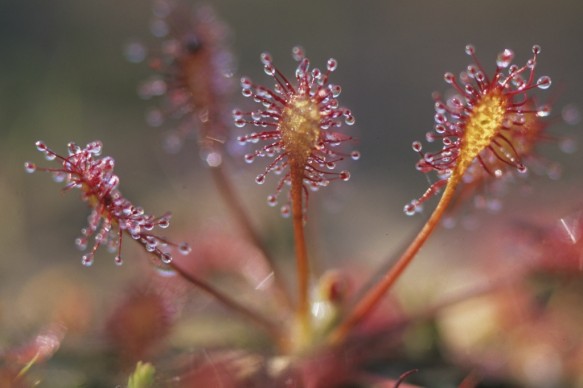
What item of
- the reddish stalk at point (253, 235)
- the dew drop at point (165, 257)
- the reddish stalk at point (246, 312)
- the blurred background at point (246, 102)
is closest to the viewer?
the dew drop at point (165, 257)

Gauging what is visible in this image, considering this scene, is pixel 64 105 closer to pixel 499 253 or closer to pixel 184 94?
pixel 184 94

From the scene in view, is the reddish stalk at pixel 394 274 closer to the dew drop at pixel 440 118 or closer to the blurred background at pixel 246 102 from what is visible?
the dew drop at pixel 440 118

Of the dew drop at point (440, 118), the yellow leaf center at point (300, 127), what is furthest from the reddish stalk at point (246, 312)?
the dew drop at point (440, 118)

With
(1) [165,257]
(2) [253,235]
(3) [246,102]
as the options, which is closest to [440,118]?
(1) [165,257]

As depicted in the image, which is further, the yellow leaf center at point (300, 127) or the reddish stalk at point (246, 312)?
the reddish stalk at point (246, 312)

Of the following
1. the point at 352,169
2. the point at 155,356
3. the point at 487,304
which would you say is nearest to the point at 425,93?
the point at 352,169

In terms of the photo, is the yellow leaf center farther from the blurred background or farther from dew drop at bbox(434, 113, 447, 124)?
the blurred background

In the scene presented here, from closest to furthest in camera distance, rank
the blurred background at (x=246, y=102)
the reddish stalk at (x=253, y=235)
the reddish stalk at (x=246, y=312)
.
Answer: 1. the reddish stalk at (x=246, y=312)
2. the reddish stalk at (x=253, y=235)
3. the blurred background at (x=246, y=102)
